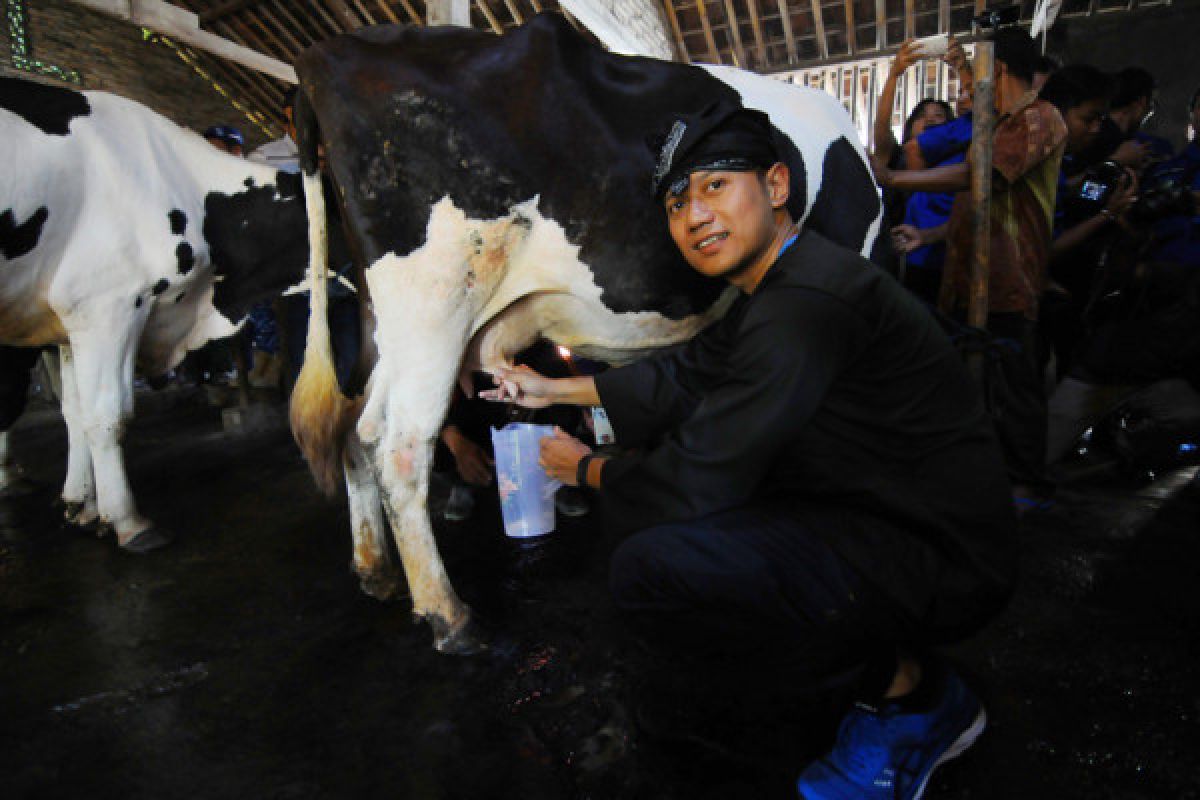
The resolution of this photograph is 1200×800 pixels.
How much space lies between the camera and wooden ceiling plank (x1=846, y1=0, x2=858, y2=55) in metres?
8.13

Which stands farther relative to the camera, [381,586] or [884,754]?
[381,586]

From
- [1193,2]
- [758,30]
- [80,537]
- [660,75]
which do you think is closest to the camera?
[660,75]

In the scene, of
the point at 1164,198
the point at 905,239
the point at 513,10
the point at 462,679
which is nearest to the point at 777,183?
the point at 462,679

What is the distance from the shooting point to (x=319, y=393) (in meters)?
2.39

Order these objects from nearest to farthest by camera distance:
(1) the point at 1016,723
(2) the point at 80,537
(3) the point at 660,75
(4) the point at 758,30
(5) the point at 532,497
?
(1) the point at 1016,723 → (3) the point at 660,75 → (5) the point at 532,497 → (2) the point at 80,537 → (4) the point at 758,30

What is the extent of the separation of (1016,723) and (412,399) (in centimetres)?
189

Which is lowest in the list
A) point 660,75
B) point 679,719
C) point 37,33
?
point 679,719

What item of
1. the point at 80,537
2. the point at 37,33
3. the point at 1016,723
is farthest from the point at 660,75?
the point at 37,33

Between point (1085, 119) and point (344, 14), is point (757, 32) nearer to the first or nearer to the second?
point (344, 14)

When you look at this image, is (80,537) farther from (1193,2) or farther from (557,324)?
(1193,2)

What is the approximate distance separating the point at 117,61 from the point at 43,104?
9.51 meters

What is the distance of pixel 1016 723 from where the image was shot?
1739mm

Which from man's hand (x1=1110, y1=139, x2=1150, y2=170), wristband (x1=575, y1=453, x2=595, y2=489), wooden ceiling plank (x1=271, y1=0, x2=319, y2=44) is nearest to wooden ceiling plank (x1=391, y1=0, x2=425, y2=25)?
wooden ceiling plank (x1=271, y1=0, x2=319, y2=44)

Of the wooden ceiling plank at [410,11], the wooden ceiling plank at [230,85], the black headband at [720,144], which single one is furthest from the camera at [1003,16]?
the wooden ceiling plank at [230,85]
